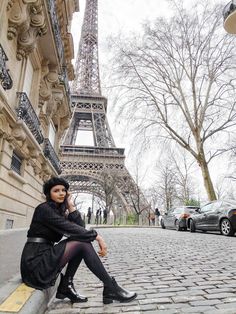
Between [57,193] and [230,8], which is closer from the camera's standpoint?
[57,193]

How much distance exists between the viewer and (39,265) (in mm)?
2658

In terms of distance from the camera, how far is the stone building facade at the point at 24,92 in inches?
343

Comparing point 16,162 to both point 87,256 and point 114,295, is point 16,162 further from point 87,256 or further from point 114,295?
point 114,295

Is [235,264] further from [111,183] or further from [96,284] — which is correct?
[111,183]

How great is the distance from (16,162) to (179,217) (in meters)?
10.1

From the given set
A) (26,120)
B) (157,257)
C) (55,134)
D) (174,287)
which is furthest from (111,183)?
(174,287)

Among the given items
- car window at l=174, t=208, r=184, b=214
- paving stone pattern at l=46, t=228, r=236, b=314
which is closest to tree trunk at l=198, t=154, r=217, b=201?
car window at l=174, t=208, r=184, b=214

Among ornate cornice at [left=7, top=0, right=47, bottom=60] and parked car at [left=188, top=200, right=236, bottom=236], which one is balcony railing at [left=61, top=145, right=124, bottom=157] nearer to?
parked car at [left=188, top=200, right=236, bottom=236]

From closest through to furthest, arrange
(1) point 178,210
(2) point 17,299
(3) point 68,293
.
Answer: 1. (2) point 17,299
2. (3) point 68,293
3. (1) point 178,210

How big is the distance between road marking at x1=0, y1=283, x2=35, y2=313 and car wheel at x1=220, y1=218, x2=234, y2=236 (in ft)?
33.0

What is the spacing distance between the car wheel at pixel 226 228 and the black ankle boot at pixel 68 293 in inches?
375

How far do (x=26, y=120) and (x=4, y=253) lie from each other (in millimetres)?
6613

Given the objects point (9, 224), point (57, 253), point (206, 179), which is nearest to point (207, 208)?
point (206, 179)

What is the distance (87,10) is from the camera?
1901 inches
